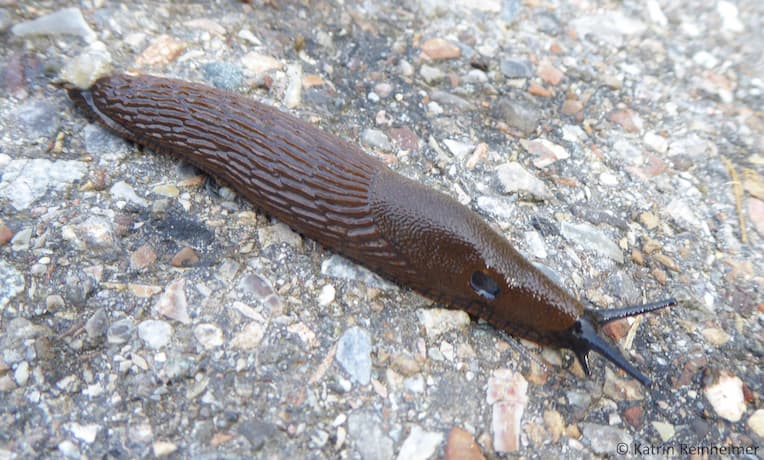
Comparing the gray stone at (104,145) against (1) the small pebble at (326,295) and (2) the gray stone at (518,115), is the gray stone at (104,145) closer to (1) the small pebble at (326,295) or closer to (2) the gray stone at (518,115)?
(1) the small pebble at (326,295)

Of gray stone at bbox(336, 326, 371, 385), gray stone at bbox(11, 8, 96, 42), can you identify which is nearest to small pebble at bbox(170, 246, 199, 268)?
gray stone at bbox(336, 326, 371, 385)

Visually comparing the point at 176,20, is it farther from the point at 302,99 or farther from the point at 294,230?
the point at 294,230

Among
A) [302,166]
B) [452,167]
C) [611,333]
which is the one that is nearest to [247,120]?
[302,166]

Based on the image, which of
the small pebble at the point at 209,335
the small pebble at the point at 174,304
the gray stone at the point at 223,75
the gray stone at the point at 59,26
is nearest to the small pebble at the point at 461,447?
the small pebble at the point at 209,335

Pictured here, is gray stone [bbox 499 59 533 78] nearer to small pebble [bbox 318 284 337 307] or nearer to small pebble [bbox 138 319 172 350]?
small pebble [bbox 318 284 337 307]

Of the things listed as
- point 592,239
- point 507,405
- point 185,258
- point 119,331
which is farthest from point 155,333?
point 592,239

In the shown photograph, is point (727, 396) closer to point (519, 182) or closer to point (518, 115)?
point (519, 182)
